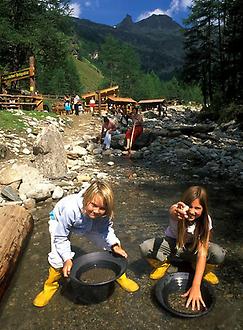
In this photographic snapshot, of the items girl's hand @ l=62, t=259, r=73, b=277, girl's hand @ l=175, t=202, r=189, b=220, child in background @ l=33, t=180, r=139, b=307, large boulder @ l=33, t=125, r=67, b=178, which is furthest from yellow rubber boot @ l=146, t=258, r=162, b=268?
large boulder @ l=33, t=125, r=67, b=178

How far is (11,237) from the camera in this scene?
4.50 m

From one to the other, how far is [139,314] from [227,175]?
7.05m

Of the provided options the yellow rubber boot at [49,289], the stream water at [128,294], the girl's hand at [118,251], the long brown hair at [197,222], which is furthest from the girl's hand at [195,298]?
the yellow rubber boot at [49,289]

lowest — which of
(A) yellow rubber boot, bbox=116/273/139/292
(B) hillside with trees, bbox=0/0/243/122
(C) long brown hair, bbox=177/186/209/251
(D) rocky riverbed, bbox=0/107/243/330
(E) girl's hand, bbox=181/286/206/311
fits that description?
(D) rocky riverbed, bbox=0/107/243/330

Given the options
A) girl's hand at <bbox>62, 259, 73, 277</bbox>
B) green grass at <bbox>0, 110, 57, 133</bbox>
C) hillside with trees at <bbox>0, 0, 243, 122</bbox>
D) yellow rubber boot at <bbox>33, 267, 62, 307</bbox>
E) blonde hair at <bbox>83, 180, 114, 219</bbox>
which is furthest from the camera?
hillside with trees at <bbox>0, 0, 243, 122</bbox>

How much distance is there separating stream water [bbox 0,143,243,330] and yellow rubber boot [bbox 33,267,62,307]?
7cm

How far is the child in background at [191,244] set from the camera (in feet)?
11.4

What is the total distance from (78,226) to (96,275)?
0.81 m

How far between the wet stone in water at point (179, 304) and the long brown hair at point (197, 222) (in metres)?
0.58

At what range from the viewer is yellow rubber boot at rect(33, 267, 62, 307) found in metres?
3.73

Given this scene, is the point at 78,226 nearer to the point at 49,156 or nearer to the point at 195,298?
the point at 195,298

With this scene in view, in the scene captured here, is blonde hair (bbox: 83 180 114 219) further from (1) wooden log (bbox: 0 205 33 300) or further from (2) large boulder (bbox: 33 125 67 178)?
(2) large boulder (bbox: 33 125 67 178)

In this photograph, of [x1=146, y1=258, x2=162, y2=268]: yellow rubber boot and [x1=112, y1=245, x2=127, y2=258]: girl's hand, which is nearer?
[x1=112, y1=245, x2=127, y2=258]: girl's hand

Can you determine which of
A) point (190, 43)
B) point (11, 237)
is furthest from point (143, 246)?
point (190, 43)
